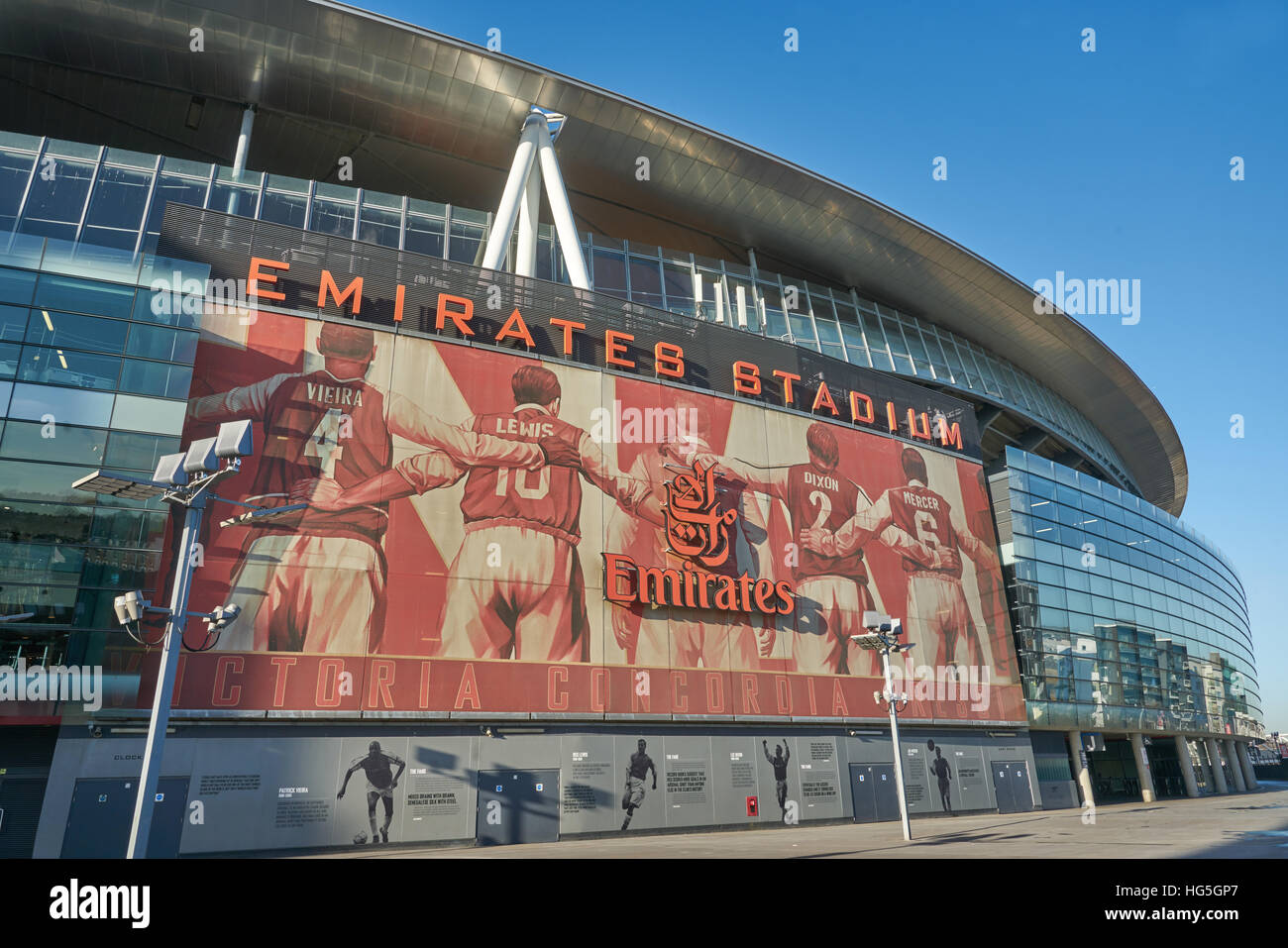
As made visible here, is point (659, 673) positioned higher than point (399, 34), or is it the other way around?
point (399, 34)

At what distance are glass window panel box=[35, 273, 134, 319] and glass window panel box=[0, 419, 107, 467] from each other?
13.1 feet

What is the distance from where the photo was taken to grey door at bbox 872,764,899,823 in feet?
110

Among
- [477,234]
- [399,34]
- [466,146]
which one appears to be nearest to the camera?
[399,34]

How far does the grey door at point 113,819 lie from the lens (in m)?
21.1

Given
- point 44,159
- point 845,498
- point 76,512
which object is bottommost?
point 76,512

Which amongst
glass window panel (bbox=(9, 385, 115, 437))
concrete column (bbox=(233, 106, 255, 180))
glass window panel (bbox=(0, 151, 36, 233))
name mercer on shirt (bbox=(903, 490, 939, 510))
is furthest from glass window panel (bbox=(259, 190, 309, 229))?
name mercer on shirt (bbox=(903, 490, 939, 510))

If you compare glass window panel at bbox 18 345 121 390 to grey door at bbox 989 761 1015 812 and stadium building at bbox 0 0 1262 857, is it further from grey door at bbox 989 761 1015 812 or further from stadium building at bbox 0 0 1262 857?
grey door at bbox 989 761 1015 812

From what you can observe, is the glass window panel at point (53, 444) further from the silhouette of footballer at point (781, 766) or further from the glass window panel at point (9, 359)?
the silhouette of footballer at point (781, 766)

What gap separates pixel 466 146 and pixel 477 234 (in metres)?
6.27

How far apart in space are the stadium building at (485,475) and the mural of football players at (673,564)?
0.16 m

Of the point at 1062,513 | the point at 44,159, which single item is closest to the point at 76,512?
the point at 44,159

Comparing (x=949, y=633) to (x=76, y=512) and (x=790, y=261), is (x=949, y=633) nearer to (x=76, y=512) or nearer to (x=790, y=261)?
(x=790, y=261)

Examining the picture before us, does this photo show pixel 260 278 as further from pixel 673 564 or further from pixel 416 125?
pixel 673 564

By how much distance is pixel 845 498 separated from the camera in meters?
37.9
